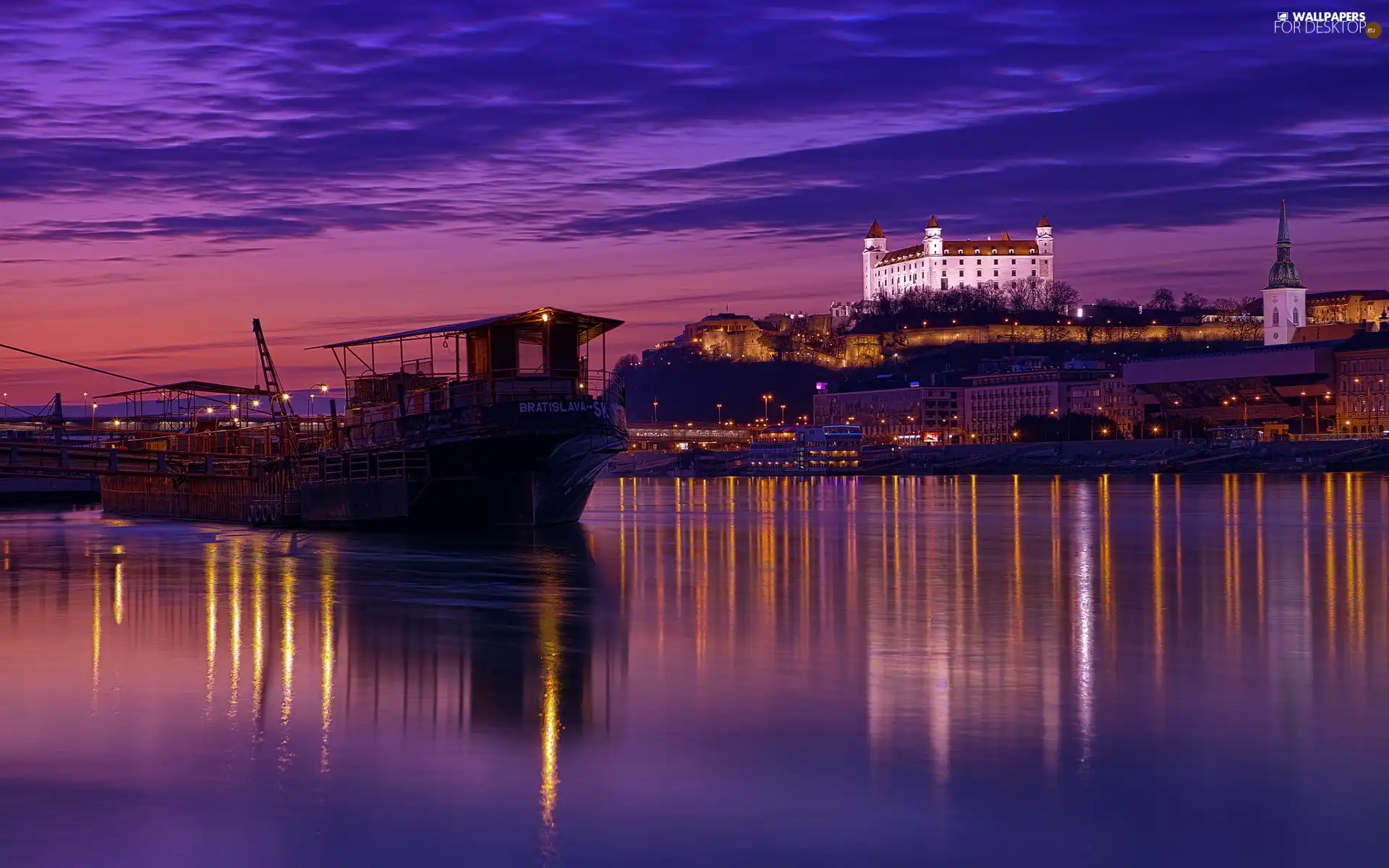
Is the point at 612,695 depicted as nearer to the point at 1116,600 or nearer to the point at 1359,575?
the point at 1116,600

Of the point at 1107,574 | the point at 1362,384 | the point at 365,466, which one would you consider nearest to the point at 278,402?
the point at 365,466

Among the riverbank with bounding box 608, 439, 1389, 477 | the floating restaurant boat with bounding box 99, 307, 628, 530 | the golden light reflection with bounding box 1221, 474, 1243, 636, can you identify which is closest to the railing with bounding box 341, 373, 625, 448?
the floating restaurant boat with bounding box 99, 307, 628, 530

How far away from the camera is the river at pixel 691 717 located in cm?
957

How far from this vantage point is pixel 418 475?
4350 cm

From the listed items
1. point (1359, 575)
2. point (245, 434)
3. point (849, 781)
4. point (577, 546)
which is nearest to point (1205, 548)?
point (1359, 575)

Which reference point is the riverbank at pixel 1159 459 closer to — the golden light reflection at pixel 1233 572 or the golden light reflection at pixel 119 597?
the golden light reflection at pixel 1233 572

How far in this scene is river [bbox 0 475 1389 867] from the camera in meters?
9.57

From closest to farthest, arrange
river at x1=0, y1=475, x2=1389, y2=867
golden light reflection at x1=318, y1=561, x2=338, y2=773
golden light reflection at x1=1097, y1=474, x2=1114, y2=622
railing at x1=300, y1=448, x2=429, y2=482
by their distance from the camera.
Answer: river at x1=0, y1=475, x2=1389, y2=867
golden light reflection at x1=318, y1=561, x2=338, y2=773
golden light reflection at x1=1097, y1=474, x2=1114, y2=622
railing at x1=300, y1=448, x2=429, y2=482

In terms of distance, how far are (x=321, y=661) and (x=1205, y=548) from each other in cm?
2744

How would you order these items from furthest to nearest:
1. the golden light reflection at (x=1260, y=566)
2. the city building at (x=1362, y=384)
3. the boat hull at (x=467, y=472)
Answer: the city building at (x=1362, y=384), the boat hull at (x=467, y=472), the golden light reflection at (x=1260, y=566)

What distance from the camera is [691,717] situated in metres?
13.5

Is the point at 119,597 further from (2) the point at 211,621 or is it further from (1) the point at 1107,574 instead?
(1) the point at 1107,574

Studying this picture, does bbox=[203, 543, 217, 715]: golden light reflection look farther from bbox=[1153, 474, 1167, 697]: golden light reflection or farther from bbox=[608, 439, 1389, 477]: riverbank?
bbox=[608, 439, 1389, 477]: riverbank

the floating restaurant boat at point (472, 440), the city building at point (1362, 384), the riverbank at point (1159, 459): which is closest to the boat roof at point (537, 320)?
the floating restaurant boat at point (472, 440)
